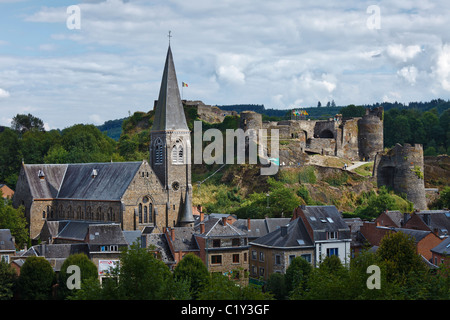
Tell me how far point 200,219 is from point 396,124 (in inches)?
2423

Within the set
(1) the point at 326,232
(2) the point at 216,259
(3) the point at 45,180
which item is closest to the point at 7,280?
(2) the point at 216,259

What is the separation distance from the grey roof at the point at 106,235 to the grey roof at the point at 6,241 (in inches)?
222

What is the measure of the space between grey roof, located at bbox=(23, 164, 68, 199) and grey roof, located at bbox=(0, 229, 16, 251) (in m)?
10.1

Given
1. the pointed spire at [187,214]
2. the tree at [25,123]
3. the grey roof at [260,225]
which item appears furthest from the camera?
the tree at [25,123]

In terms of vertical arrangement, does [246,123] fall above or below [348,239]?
above

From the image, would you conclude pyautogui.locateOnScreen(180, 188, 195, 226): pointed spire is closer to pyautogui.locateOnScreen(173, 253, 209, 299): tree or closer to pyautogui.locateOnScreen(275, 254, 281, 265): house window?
pyautogui.locateOnScreen(275, 254, 281, 265): house window

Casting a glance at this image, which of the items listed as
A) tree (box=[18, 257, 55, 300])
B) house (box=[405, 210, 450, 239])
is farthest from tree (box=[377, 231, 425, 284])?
tree (box=[18, 257, 55, 300])

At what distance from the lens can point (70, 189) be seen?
63344mm

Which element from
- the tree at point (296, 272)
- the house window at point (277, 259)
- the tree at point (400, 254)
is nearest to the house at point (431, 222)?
the tree at point (400, 254)

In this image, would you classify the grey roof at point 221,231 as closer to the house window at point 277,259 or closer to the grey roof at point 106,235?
the house window at point 277,259

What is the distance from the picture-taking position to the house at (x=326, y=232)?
52469 millimetres

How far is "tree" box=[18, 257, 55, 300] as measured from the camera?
4500 centimetres

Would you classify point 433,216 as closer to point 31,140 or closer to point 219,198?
point 219,198

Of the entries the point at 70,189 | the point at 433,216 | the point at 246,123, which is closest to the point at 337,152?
the point at 246,123
